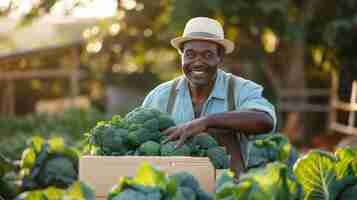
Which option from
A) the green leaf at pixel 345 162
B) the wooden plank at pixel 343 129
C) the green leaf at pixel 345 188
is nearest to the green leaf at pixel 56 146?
the green leaf at pixel 345 162

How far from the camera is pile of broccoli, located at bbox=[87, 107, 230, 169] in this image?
4100mm

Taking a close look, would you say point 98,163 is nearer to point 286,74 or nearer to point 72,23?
point 286,74

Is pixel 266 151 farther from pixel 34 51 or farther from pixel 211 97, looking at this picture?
pixel 34 51

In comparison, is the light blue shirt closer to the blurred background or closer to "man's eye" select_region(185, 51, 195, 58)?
"man's eye" select_region(185, 51, 195, 58)

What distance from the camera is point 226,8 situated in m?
20.5

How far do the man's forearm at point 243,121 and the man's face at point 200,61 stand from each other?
1.38 ft

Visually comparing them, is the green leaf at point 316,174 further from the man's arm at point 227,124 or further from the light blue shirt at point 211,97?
the light blue shirt at point 211,97

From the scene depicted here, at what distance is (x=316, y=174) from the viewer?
3557 millimetres

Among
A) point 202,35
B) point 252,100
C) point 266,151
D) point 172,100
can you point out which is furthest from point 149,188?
point 266,151

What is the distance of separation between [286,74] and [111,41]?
5445mm

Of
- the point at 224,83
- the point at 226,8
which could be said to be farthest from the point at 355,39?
the point at 224,83

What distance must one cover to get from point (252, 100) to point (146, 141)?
27.0 inches

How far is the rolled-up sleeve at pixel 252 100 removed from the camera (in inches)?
174

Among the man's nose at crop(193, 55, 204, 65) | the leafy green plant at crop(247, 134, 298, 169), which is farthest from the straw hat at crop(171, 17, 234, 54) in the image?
the leafy green plant at crop(247, 134, 298, 169)
